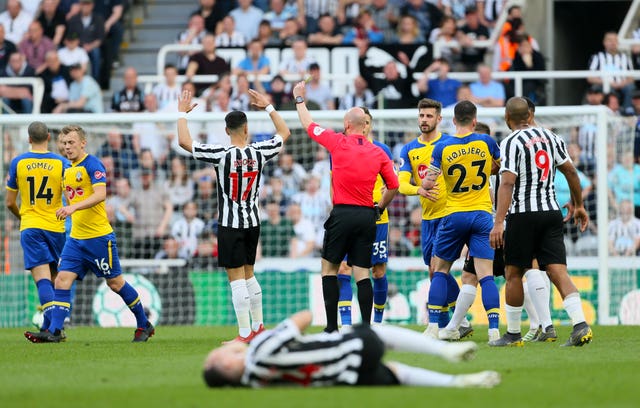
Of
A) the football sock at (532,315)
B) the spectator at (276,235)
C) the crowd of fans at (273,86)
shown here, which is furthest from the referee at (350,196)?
the spectator at (276,235)

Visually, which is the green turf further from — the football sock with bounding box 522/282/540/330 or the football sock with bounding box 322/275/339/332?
the football sock with bounding box 322/275/339/332

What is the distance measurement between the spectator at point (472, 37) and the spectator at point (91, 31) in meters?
6.76

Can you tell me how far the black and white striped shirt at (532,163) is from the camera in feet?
36.8

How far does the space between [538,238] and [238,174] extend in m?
3.02

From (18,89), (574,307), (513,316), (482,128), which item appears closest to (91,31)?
(18,89)

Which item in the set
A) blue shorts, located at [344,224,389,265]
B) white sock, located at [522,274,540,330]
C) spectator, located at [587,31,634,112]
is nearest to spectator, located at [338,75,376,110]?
spectator, located at [587,31,634,112]

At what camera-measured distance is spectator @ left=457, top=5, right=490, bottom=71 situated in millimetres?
22406

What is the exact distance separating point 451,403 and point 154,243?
1231cm

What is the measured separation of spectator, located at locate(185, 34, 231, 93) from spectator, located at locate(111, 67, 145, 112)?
1.03 metres

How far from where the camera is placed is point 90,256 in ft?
43.3

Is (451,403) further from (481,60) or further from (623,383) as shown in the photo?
(481,60)

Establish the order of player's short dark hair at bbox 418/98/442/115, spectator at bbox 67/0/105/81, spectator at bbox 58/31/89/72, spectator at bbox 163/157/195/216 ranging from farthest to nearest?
spectator at bbox 67/0/105/81
spectator at bbox 58/31/89/72
spectator at bbox 163/157/195/216
player's short dark hair at bbox 418/98/442/115

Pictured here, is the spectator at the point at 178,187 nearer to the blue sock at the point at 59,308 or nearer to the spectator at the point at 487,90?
the spectator at the point at 487,90

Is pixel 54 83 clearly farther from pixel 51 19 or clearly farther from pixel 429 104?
pixel 429 104
